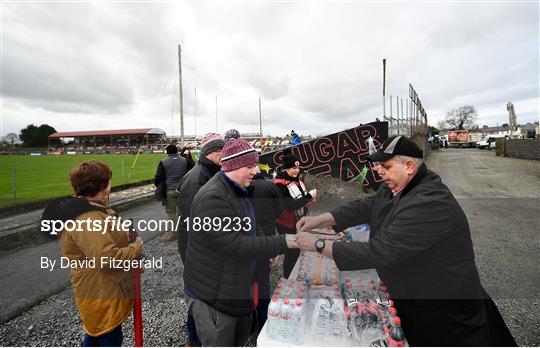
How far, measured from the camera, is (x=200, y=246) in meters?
2.08

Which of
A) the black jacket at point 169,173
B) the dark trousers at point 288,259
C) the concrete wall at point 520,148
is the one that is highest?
the concrete wall at point 520,148

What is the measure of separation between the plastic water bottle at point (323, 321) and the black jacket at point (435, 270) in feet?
1.59

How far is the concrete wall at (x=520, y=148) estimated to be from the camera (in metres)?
22.6

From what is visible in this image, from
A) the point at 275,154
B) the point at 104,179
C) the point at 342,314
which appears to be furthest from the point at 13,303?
the point at 275,154

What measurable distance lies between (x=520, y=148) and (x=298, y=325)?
31170 millimetres

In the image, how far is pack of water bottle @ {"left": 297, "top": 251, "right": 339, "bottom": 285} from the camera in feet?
8.59

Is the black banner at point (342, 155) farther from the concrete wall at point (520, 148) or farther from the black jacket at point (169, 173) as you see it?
the concrete wall at point (520, 148)

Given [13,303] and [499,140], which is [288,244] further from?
[499,140]

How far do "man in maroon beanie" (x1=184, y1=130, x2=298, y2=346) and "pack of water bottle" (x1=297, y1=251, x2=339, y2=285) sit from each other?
70cm

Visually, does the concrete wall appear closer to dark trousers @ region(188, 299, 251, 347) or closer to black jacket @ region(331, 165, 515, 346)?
black jacket @ region(331, 165, 515, 346)

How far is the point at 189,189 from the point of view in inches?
137

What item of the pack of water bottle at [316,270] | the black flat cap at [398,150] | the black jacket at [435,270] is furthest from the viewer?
the pack of water bottle at [316,270]

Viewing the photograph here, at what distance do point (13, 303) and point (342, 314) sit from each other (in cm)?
491

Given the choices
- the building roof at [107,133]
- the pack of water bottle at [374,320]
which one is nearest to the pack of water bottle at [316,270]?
the pack of water bottle at [374,320]
